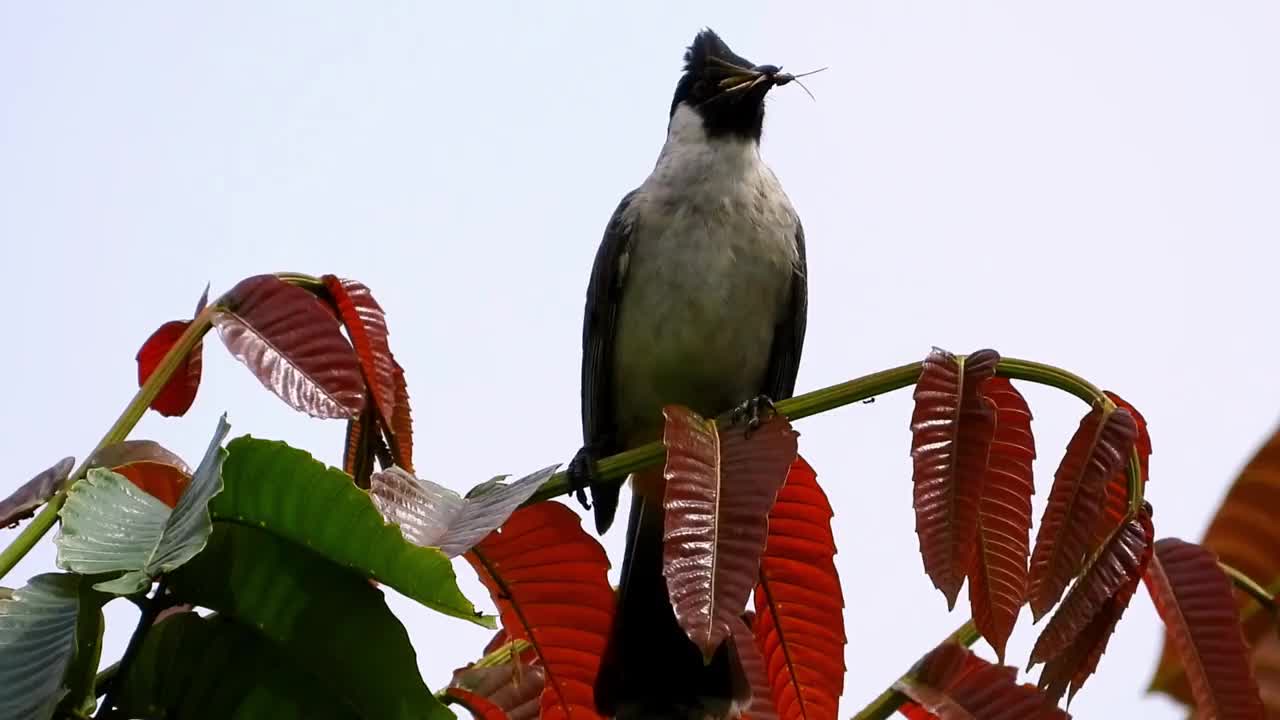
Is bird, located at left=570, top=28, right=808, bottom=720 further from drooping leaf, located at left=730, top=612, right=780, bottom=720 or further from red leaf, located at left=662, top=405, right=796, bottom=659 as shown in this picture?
red leaf, located at left=662, top=405, right=796, bottom=659

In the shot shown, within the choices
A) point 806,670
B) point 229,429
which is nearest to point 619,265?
point 806,670

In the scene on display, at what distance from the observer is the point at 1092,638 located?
5.68ft

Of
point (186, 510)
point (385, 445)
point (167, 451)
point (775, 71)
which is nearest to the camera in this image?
point (186, 510)

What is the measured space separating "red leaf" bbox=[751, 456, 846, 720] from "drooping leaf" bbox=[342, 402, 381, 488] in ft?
1.95

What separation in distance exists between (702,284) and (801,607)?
2216 millimetres

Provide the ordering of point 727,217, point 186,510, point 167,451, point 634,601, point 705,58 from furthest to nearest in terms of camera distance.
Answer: point 705,58, point 727,217, point 634,601, point 167,451, point 186,510

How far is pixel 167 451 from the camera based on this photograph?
5.90 feet

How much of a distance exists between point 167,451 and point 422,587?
1.95 feet

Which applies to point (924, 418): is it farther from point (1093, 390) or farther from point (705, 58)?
point (705, 58)

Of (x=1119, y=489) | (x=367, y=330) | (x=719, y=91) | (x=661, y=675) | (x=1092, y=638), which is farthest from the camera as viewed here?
(x=719, y=91)

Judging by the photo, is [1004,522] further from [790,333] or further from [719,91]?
[719,91]

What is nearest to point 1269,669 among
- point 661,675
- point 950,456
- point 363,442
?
point 950,456

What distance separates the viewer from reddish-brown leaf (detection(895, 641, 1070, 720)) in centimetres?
186

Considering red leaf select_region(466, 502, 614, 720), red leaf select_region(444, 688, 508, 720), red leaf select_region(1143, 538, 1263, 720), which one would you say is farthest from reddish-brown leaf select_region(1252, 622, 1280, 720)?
red leaf select_region(444, 688, 508, 720)
